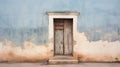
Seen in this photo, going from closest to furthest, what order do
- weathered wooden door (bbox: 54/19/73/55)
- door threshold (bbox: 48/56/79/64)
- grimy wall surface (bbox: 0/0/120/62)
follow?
1. door threshold (bbox: 48/56/79/64)
2. grimy wall surface (bbox: 0/0/120/62)
3. weathered wooden door (bbox: 54/19/73/55)

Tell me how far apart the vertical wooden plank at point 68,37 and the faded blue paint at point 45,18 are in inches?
24.0

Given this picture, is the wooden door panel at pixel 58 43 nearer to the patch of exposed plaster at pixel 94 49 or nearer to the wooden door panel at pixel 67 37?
the wooden door panel at pixel 67 37

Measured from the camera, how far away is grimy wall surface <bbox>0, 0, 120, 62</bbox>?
10641mm

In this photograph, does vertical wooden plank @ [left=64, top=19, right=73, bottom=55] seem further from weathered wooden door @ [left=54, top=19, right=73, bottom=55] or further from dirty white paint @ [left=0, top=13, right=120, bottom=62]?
dirty white paint @ [left=0, top=13, right=120, bottom=62]

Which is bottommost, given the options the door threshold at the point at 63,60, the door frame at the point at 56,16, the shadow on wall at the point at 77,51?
the door threshold at the point at 63,60

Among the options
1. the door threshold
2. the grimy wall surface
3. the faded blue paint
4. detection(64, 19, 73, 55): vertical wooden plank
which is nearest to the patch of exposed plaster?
the grimy wall surface

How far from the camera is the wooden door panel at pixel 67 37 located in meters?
11.1

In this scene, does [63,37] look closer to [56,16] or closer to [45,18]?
[56,16]

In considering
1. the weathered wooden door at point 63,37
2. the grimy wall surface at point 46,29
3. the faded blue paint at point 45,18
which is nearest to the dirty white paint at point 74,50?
the grimy wall surface at point 46,29

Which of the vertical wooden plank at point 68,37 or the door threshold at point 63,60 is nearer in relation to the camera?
the door threshold at point 63,60

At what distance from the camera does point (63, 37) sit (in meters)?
11.2

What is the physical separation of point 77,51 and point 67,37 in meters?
0.81

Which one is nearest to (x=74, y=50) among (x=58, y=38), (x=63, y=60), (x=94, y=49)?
(x=63, y=60)

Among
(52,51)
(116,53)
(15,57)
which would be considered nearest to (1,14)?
(15,57)
